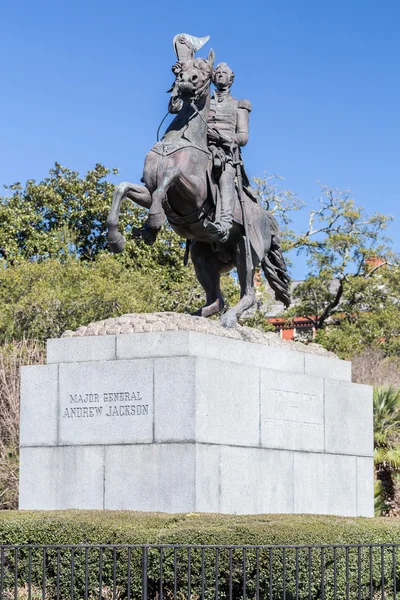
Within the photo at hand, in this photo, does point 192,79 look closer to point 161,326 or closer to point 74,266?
point 161,326

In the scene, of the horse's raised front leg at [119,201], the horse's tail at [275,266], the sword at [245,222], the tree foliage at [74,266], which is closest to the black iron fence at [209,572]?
the horse's raised front leg at [119,201]

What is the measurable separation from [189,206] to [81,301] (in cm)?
1843

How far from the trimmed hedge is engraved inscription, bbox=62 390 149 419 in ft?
Result: 5.25

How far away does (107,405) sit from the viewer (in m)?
13.6

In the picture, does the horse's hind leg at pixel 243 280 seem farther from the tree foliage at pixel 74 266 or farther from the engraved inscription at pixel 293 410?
the tree foliage at pixel 74 266

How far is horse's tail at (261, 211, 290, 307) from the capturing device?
666 inches

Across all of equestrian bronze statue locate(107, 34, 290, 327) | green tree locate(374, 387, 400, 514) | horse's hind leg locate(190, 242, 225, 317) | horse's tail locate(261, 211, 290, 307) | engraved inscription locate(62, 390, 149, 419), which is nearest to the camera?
engraved inscription locate(62, 390, 149, 419)

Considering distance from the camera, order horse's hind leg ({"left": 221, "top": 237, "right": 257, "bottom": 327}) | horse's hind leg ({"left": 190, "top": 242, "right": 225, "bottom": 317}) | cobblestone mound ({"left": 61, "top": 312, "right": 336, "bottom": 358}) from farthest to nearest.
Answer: horse's hind leg ({"left": 190, "top": 242, "right": 225, "bottom": 317})
horse's hind leg ({"left": 221, "top": 237, "right": 257, "bottom": 327})
cobblestone mound ({"left": 61, "top": 312, "right": 336, "bottom": 358})

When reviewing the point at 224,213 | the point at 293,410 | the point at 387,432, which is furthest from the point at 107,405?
the point at 387,432

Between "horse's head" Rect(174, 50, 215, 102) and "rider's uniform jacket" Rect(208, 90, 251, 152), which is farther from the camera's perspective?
"rider's uniform jacket" Rect(208, 90, 251, 152)

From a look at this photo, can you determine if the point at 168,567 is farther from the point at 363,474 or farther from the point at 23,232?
the point at 23,232

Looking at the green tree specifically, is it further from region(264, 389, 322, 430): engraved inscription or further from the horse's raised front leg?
the horse's raised front leg

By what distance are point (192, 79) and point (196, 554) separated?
6.42 m

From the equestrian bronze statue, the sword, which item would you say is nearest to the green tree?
the equestrian bronze statue
